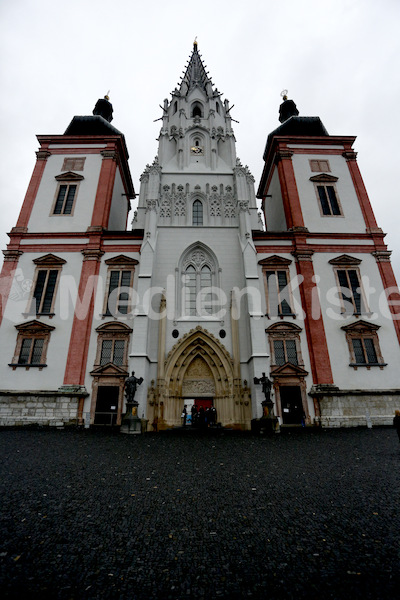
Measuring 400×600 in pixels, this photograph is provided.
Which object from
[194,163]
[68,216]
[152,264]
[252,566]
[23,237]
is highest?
[194,163]

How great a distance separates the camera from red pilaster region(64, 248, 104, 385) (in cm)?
1700

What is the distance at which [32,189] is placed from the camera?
22203mm

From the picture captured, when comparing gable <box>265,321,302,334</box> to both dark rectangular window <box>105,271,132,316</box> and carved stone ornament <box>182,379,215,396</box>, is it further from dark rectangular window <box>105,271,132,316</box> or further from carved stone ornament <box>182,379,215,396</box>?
dark rectangular window <box>105,271,132,316</box>

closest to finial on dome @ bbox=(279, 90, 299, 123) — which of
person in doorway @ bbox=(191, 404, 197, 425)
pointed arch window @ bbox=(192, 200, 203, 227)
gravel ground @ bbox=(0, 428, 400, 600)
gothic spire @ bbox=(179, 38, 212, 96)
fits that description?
gothic spire @ bbox=(179, 38, 212, 96)

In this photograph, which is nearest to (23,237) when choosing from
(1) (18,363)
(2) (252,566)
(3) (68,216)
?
(3) (68,216)

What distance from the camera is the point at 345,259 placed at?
19906 mm

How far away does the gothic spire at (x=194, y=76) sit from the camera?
95.9 feet

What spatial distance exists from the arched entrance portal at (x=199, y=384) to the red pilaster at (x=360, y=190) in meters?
14.0

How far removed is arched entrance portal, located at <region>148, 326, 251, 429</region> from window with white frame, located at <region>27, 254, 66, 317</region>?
803 centimetres

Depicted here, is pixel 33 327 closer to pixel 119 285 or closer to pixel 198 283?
pixel 119 285

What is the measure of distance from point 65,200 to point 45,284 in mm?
6982

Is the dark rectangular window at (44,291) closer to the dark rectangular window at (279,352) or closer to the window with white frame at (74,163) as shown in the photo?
the window with white frame at (74,163)

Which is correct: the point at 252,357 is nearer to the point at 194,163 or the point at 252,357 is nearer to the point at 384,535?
the point at 384,535

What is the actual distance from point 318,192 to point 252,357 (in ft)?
46.7
